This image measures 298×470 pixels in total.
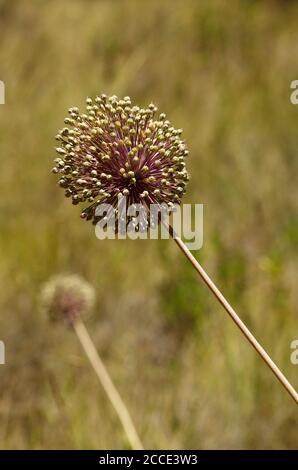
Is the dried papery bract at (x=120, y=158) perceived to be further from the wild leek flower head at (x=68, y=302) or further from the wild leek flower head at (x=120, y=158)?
the wild leek flower head at (x=68, y=302)

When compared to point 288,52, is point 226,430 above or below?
below

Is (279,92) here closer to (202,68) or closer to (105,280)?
(202,68)

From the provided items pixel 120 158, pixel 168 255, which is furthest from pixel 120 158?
pixel 168 255

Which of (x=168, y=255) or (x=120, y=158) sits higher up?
(x=120, y=158)

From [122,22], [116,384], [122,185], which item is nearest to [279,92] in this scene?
[122,22]

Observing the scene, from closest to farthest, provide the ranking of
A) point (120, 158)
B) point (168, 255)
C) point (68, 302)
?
point (120, 158) → point (68, 302) → point (168, 255)

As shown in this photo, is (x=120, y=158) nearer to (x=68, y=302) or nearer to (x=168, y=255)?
(x=68, y=302)
